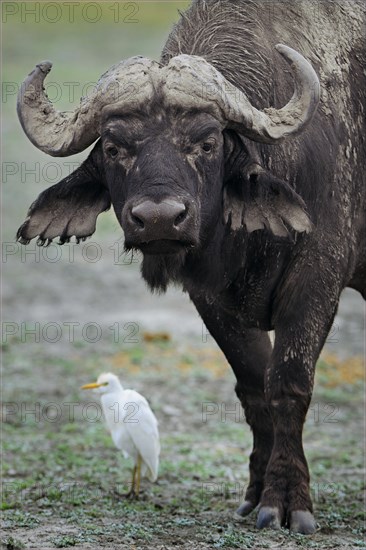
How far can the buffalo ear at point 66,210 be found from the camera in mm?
7438

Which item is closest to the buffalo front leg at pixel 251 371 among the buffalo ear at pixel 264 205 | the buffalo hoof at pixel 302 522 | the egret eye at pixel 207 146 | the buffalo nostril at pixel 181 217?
the buffalo hoof at pixel 302 522

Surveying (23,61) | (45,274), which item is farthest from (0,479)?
(23,61)

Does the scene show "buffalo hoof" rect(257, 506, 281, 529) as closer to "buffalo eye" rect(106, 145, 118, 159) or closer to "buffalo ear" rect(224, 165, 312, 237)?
"buffalo ear" rect(224, 165, 312, 237)

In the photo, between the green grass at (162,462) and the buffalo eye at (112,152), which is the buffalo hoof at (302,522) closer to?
the green grass at (162,462)

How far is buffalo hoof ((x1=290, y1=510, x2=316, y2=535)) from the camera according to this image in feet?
23.8

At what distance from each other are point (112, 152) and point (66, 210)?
2.50ft

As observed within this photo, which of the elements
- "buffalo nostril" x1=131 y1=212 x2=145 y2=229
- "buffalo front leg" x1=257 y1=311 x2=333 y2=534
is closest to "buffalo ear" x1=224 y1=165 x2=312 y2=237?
"buffalo front leg" x1=257 y1=311 x2=333 y2=534

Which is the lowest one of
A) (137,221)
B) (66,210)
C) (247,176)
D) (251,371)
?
(251,371)

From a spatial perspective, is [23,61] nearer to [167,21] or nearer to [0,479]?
[167,21]

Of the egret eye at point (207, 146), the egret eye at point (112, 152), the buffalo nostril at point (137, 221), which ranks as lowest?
the buffalo nostril at point (137, 221)

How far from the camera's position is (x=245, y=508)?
8117 mm

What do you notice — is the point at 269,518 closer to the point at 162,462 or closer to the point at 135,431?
the point at 135,431

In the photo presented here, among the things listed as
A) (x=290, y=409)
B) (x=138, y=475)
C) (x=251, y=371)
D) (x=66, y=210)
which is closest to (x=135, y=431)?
(x=138, y=475)

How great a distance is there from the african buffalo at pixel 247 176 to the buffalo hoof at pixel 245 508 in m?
0.02
